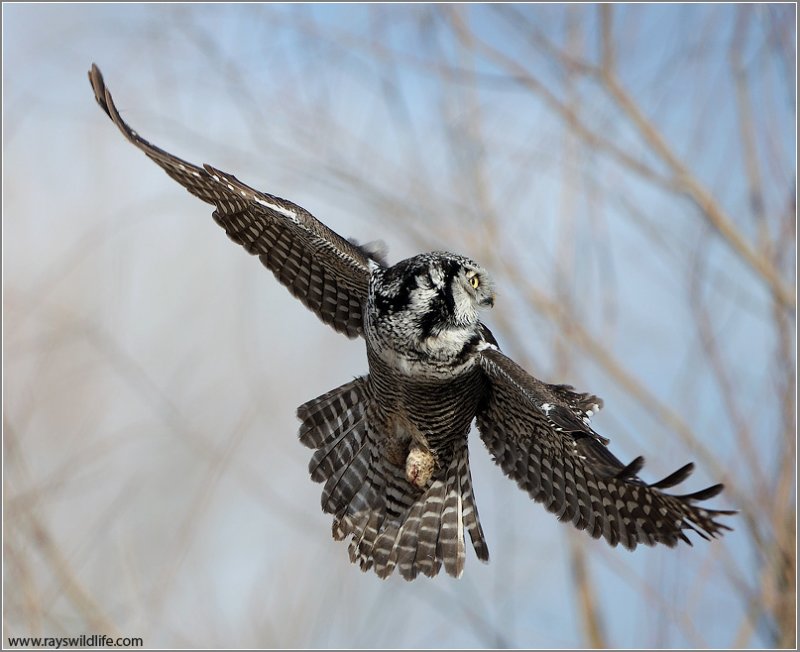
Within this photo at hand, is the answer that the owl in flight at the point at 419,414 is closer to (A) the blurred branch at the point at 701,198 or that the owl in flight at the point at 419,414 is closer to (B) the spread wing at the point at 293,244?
(B) the spread wing at the point at 293,244

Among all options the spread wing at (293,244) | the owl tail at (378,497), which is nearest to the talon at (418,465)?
the owl tail at (378,497)

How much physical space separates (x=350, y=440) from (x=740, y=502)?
93.7 inches

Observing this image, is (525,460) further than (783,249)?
No

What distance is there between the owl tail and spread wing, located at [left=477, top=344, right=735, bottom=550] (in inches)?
Answer: 14.8

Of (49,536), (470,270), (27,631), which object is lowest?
(27,631)

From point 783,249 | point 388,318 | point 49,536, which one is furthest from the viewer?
point 783,249

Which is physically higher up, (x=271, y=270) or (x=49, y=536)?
(x=271, y=270)

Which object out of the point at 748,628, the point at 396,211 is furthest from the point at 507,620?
the point at 396,211

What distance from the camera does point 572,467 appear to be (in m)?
4.32

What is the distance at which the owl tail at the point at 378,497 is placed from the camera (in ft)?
16.1

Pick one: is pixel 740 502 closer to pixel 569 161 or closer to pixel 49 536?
pixel 569 161

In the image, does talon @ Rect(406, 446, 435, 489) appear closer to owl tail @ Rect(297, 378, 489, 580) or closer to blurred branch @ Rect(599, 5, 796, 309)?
owl tail @ Rect(297, 378, 489, 580)

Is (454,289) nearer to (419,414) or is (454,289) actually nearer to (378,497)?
(419,414)

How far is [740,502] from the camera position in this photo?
19.1 ft
